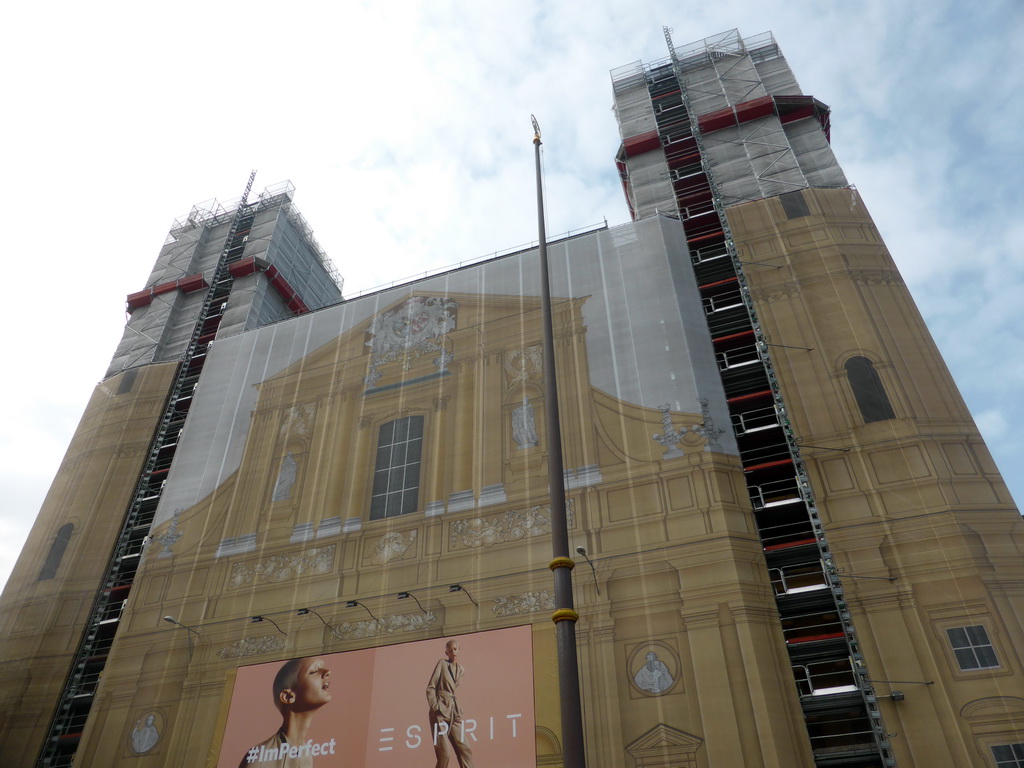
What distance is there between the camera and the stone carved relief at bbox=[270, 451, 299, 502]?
2306cm

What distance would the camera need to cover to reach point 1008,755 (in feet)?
45.3

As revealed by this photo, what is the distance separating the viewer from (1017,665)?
14.5 metres

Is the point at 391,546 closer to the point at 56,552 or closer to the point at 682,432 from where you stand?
the point at 682,432

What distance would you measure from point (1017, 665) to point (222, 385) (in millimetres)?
23956

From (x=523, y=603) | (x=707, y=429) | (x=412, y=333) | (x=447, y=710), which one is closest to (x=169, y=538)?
(x=412, y=333)

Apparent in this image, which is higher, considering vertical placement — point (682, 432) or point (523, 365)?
point (523, 365)

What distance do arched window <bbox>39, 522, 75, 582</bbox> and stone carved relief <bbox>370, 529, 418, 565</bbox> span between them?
11742 millimetres

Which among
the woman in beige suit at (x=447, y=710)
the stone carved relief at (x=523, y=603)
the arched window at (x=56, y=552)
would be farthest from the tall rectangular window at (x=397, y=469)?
the arched window at (x=56, y=552)

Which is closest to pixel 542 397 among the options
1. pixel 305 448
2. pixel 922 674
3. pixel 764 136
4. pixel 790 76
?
pixel 305 448

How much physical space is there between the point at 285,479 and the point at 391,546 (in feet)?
16.0

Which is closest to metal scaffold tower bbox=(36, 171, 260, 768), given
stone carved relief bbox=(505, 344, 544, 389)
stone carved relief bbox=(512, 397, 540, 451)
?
stone carved relief bbox=(512, 397, 540, 451)

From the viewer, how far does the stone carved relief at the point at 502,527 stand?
19.3 metres

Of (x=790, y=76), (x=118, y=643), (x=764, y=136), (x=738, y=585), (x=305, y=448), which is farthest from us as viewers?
(x=790, y=76)

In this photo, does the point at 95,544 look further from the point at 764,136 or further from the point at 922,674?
the point at 764,136
